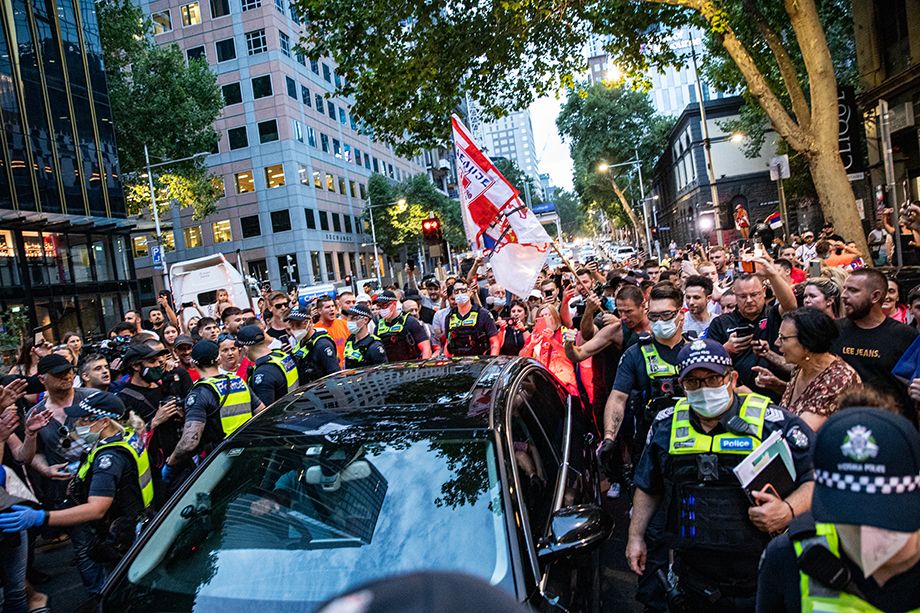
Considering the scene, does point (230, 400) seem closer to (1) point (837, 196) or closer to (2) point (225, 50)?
(1) point (837, 196)

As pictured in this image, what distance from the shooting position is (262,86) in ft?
160

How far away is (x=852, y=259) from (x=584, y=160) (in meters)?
47.7

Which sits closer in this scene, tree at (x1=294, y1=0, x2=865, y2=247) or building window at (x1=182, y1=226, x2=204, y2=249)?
tree at (x1=294, y1=0, x2=865, y2=247)

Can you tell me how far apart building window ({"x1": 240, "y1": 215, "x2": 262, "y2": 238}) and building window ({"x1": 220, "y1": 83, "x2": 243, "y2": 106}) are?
8433 mm

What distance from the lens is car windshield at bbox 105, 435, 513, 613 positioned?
2.60 meters

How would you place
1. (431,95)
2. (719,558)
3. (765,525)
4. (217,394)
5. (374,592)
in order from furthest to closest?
1. (431,95)
2. (217,394)
3. (719,558)
4. (765,525)
5. (374,592)

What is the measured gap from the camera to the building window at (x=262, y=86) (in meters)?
48.7

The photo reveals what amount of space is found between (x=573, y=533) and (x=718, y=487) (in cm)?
69

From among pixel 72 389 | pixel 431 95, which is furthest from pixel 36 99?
pixel 72 389

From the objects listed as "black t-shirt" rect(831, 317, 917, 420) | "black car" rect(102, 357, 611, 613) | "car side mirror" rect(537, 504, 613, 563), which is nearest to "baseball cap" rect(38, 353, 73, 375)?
"black car" rect(102, 357, 611, 613)

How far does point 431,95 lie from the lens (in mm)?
13086

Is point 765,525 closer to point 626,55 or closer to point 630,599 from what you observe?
point 630,599

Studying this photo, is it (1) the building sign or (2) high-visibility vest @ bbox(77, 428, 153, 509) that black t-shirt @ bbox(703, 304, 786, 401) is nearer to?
(2) high-visibility vest @ bbox(77, 428, 153, 509)

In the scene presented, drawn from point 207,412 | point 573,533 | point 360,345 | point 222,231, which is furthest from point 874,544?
point 222,231
